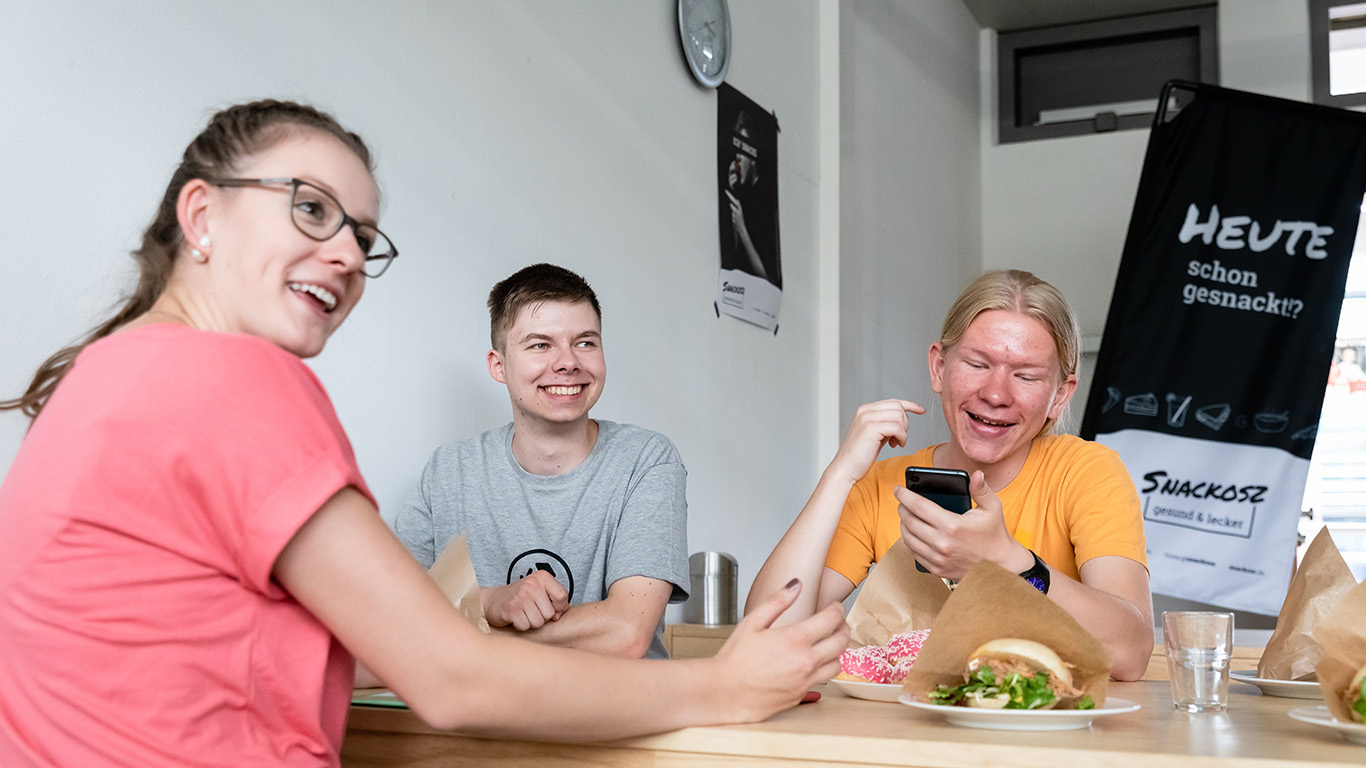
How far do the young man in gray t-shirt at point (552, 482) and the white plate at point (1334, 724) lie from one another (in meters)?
1.03

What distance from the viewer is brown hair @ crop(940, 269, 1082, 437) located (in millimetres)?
1786

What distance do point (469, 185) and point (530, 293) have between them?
0.33 m

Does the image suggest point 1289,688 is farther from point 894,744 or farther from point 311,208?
point 311,208

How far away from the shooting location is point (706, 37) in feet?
9.94

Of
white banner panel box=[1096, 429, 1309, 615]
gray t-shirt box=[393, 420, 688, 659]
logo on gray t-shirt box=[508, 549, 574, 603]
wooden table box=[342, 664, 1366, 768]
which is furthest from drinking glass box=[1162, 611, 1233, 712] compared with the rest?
white banner panel box=[1096, 429, 1309, 615]

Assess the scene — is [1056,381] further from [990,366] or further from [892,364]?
[892,364]

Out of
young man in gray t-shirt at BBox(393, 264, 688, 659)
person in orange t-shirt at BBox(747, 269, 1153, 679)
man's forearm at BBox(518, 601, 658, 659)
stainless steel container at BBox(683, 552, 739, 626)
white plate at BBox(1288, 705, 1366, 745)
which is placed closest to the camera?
white plate at BBox(1288, 705, 1366, 745)

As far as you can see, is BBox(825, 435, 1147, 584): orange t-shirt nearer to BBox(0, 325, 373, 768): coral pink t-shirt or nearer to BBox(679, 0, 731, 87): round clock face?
BBox(0, 325, 373, 768): coral pink t-shirt

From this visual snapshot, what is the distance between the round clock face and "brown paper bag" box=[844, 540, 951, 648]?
1879 mm

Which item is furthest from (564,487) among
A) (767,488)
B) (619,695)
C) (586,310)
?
(767,488)

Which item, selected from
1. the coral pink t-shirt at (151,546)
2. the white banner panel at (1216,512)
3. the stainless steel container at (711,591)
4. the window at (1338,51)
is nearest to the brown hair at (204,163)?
the coral pink t-shirt at (151,546)

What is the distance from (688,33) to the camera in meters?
2.93

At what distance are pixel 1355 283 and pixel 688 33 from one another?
124 inches

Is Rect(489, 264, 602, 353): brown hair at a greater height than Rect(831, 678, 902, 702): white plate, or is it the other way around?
Rect(489, 264, 602, 353): brown hair
